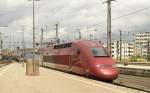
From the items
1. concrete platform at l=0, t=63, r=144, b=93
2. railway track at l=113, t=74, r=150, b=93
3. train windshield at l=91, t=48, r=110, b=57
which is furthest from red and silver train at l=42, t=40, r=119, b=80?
concrete platform at l=0, t=63, r=144, b=93

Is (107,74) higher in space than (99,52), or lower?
lower

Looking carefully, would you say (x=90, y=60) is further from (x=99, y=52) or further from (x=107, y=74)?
(x=107, y=74)

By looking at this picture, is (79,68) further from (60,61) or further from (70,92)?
(70,92)

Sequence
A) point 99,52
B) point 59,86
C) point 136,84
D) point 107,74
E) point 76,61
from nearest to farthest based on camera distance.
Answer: point 59,86, point 136,84, point 107,74, point 99,52, point 76,61

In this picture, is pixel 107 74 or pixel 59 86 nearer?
pixel 59 86

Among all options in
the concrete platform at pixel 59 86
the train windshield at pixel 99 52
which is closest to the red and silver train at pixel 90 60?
the train windshield at pixel 99 52

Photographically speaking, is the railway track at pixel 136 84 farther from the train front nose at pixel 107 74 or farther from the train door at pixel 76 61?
the train door at pixel 76 61

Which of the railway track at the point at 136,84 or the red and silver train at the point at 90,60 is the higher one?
the red and silver train at the point at 90,60

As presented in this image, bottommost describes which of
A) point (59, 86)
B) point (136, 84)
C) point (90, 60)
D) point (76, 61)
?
point (136, 84)

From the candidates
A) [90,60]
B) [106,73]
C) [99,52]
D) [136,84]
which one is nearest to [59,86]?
[106,73]

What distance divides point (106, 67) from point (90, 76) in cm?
194

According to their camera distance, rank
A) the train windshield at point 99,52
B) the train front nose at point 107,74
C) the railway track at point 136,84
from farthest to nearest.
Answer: the train windshield at point 99,52 < the train front nose at point 107,74 < the railway track at point 136,84

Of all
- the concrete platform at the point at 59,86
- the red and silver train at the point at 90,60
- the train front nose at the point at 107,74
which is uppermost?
the red and silver train at the point at 90,60

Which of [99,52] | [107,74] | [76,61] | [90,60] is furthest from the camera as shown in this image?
[76,61]
